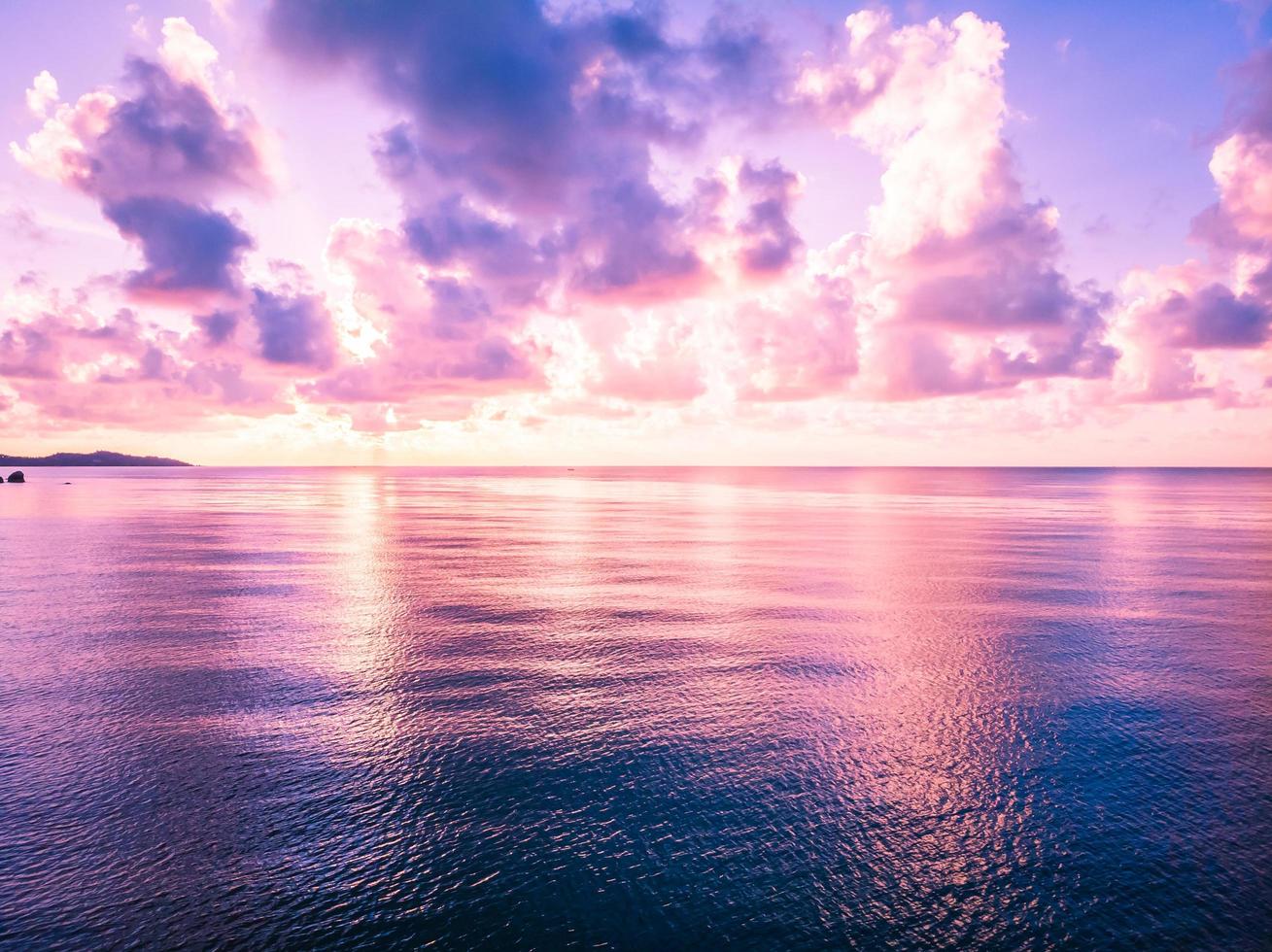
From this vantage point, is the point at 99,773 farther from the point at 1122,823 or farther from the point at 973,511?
the point at 973,511

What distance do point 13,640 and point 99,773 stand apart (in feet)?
48.6

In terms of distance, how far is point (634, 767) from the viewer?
14383mm

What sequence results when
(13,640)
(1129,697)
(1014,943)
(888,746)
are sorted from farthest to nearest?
(13,640) < (1129,697) < (888,746) < (1014,943)

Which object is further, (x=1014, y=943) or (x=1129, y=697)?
(x=1129, y=697)

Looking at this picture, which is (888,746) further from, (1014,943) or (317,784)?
(317,784)

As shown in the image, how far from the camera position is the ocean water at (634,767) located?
10086mm

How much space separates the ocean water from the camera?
10.1m

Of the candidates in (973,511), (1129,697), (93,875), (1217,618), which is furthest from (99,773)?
(973,511)

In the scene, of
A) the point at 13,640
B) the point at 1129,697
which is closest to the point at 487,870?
the point at 1129,697

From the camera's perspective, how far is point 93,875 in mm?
10711

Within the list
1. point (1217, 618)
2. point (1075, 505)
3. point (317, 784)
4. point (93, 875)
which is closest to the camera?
point (93, 875)

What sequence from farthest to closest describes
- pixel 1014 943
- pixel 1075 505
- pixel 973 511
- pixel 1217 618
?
1. pixel 1075 505
2. pixel 973 511
3. pixel 1217 618
4. pixel 1014 943

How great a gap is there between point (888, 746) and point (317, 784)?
11694 millimetres

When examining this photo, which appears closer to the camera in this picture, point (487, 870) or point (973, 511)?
point (487, 870)
